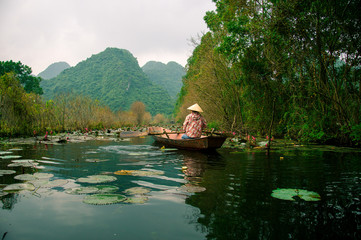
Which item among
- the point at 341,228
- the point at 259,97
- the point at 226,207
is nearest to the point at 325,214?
the point at 341,228

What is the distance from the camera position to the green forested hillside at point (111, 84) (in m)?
61.8

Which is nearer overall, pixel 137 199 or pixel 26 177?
pixel 137 199

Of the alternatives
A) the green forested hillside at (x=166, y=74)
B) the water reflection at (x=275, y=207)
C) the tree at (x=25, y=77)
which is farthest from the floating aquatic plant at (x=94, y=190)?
the green forested hillside at (x=166, y=74)

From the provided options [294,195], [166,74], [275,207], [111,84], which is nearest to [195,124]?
[294,195]

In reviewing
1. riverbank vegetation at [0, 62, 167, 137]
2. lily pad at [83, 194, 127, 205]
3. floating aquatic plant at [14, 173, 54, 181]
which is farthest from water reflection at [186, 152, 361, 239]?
riverbank vegetation at [0, 62, 167, 137]

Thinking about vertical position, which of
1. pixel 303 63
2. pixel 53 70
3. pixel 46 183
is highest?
pixel 53 70

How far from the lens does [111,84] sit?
220 ft

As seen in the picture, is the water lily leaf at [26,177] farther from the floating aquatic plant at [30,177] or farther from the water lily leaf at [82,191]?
the water lily leaf at [82,191]

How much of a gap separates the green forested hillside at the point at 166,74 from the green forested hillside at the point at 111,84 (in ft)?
82.1

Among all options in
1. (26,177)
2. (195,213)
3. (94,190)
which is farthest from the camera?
(26,177)

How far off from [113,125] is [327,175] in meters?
24.2

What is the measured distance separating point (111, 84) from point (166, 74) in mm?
52037

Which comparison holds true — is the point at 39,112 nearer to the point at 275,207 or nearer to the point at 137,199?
the point at 137,199

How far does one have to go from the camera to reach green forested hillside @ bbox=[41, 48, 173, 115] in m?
61.8
